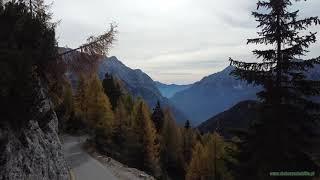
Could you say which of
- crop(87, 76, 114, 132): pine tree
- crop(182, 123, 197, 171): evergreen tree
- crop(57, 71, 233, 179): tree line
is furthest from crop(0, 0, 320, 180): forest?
crop(182, 123, 197, 171): evergreen tree

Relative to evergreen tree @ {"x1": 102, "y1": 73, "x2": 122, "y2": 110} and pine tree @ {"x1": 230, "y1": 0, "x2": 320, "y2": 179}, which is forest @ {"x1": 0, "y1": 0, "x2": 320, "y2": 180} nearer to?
pine tree @ {"x1": 230, "y1": 0, "x2": 320, "y2": 179}

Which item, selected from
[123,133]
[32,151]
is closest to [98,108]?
[123,133]

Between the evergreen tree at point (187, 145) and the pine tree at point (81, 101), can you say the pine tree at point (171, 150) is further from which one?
the pine tree at point (81, 101)

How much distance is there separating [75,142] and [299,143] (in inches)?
1447

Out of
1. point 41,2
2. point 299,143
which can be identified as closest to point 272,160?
point 299,143

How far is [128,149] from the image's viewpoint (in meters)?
59.7

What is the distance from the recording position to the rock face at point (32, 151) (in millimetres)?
10375

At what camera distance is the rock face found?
408 inches

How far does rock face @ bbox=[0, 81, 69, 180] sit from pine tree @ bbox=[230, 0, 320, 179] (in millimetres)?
7114

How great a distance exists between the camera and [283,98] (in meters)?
17.7

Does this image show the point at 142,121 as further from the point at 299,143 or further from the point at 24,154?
the point at 24,154

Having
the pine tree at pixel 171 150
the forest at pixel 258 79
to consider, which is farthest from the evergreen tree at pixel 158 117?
the forest at pixel 258 79

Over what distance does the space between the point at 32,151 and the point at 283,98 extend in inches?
372

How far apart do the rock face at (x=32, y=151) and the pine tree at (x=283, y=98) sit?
7114 millimetres
